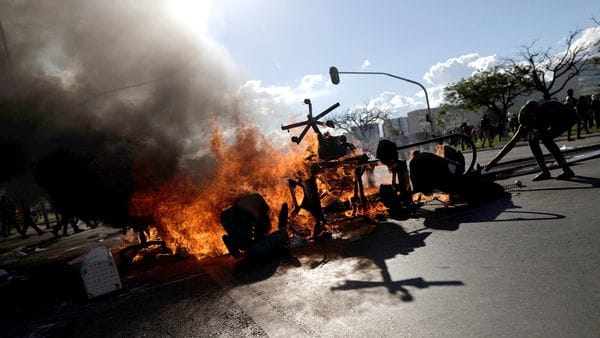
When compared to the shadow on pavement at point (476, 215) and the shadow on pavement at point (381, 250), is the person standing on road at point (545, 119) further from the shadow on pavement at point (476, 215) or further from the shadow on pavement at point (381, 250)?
the shadow on pavement at point (381, 250)

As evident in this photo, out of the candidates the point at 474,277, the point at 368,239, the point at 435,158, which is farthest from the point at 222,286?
the point at 435,158

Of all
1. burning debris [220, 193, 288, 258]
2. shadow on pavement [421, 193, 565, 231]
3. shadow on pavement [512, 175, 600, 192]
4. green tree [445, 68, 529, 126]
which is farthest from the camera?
green tree [445, 68, 529, 126]

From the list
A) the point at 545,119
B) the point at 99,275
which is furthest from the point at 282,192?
the point at 545,119

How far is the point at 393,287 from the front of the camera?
4.10 m

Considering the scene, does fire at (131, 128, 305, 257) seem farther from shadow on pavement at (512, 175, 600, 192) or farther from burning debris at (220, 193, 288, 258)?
shadow on pavement at (512, 175, 600, 192)

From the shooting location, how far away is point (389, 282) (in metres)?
4.26

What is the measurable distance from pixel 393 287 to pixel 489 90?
40.8 metres

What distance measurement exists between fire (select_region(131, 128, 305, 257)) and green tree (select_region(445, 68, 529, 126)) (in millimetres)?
35629

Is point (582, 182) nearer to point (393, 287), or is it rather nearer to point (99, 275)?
point (393, 287)

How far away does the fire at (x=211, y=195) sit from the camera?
26.3 feet

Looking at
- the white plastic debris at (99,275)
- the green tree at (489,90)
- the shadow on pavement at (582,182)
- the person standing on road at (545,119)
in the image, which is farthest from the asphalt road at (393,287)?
the green tree at (489,90)

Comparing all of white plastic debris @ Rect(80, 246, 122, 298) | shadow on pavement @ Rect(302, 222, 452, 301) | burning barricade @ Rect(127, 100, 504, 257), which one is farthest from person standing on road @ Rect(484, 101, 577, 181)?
white plastic debris @ Rect(80, 246, 122, 298)

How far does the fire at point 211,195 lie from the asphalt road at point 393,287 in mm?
736

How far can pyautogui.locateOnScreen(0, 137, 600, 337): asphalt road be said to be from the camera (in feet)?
10.4
